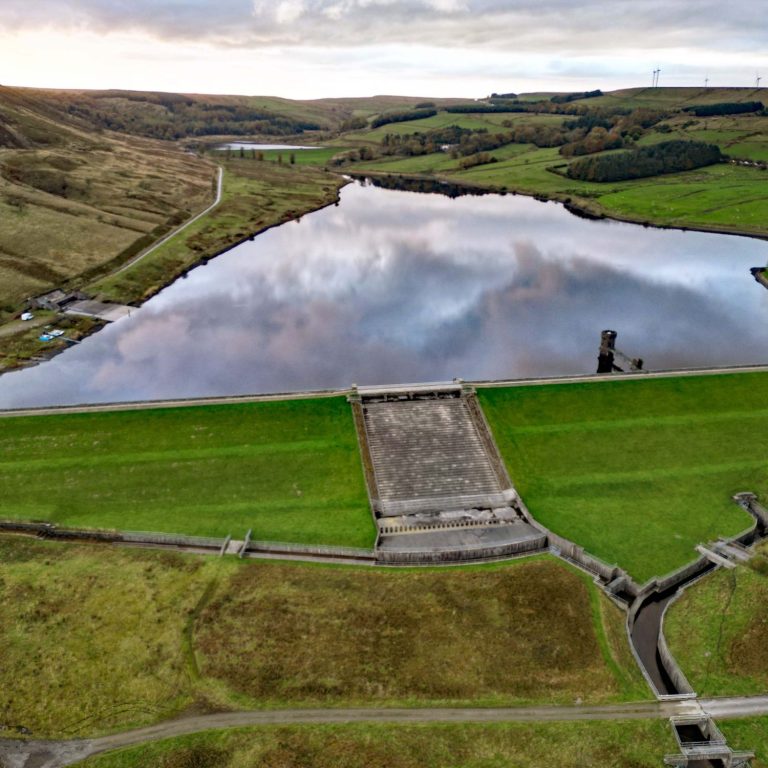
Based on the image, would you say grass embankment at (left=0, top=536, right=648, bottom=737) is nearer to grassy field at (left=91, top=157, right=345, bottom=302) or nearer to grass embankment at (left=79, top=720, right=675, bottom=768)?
grass embankment at (left=79, top=720, right=675, bottom=768)

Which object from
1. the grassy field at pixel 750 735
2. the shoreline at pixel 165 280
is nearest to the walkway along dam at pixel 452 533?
the grassy field at pixel 750 735

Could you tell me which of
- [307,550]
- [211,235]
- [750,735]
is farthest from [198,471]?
[211,235]

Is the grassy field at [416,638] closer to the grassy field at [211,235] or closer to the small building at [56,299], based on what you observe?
the small building at [56,299]

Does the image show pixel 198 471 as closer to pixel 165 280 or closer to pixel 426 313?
pixel 426 313

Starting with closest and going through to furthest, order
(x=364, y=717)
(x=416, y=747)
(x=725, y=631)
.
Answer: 1. (x=416, y=747)
2. (x=364, y=717)
3. (x=725, y=631)

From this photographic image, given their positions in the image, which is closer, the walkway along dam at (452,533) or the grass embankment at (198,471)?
the walkway along dam at (452,533)

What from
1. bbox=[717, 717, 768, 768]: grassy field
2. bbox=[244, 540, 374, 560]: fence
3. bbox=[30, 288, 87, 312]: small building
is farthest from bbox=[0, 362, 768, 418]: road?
bbox=[30, 288, 87, 312]: small building

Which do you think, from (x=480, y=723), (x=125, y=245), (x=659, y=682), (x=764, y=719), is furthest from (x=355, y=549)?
(x=125, y=245)
